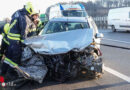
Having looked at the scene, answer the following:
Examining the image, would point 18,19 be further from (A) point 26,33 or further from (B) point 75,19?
(B) point 75,19

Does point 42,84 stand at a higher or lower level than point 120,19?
higher

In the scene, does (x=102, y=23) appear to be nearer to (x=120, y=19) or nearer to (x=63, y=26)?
(x=120, y=19)

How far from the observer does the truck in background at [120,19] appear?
20.7 metres

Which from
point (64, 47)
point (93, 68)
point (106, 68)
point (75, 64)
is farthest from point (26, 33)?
point (106, 68)

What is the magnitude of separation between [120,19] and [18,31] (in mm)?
17510

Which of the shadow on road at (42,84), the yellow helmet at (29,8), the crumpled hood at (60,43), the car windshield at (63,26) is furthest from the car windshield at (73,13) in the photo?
the shadow on road at (42,84)

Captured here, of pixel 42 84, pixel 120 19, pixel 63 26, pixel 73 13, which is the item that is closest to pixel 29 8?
pixel 63 26

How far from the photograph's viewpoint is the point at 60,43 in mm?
5254

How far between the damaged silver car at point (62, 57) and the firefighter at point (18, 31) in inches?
8.5

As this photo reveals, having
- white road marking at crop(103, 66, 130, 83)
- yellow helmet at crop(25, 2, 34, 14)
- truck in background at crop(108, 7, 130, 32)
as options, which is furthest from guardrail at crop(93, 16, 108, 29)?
yellow helmet at crop(25, 2, 34, 14)

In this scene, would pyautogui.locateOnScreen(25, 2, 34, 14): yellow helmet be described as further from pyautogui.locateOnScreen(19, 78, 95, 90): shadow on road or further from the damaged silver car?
pyautogui.locateOnScreen(19, 78, 95, 90): shadow on road

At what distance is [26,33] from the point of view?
561 cm

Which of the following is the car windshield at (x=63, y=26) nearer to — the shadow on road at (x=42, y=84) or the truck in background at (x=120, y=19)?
the shadow on road at (x=42, y=84)

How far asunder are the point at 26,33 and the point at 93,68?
1.95m
